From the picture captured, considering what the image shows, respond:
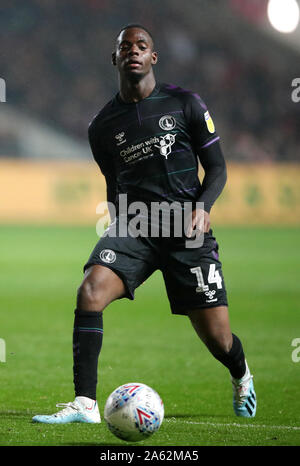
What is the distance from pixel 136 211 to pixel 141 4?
28.7 meters

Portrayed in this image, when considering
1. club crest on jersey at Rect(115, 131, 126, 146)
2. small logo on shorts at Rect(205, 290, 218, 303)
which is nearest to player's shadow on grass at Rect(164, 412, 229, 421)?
small logo on shorts at Rect(205, 290, 218, 303)

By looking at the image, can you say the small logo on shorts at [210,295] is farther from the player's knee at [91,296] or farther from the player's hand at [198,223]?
the player's knee at [91,296]

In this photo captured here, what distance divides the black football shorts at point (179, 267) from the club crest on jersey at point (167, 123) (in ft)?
2.33

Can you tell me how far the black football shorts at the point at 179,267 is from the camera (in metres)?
5.23

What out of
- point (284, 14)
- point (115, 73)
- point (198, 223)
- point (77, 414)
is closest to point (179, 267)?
point (198, 223)

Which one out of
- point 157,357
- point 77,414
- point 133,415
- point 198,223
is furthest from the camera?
point 157,357

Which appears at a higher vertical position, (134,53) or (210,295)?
(134,53)

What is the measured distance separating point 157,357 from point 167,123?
2.97m

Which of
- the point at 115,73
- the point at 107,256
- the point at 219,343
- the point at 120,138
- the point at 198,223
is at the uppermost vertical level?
the point at 115,73

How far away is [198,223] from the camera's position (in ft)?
16.7

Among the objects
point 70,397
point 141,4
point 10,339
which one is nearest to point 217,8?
point 141,4

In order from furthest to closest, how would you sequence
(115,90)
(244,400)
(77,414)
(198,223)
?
(115,90)
(244,400)
(198,223)
(77,414)

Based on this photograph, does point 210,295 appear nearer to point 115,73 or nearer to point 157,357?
point 157,357

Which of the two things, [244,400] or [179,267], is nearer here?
[179,267]
